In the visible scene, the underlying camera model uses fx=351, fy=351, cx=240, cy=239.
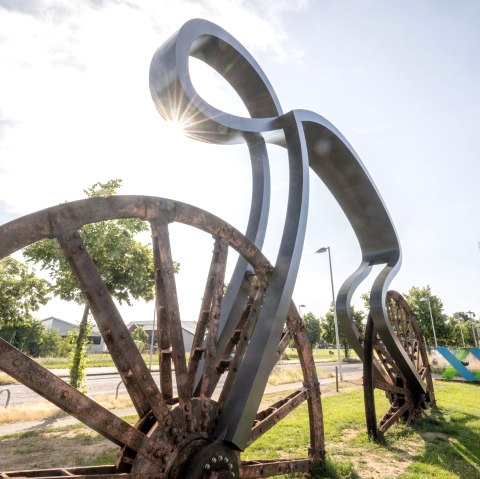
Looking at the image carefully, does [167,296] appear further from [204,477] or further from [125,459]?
[204,477]

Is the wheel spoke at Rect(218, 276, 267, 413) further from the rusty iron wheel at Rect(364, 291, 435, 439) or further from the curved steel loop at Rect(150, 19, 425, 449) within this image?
the rusty iron wheel at Rect(364, 291, 435, 439)

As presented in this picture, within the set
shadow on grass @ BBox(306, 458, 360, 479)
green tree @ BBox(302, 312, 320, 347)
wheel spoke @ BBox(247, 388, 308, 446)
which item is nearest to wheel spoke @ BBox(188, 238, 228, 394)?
wheel spoke @ BBox(247, 388, 308, 446)

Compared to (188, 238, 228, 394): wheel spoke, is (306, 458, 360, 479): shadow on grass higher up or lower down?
lower down

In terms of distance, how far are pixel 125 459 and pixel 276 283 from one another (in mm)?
2783

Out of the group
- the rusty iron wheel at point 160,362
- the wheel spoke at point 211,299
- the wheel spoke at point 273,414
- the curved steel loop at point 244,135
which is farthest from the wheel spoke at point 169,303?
the wheel spoke at point 273,414

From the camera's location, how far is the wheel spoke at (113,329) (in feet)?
10.3

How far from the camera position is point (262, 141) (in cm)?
690

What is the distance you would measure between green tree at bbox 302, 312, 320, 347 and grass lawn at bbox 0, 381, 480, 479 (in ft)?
198

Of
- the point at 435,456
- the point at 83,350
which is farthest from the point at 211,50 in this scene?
the point at 83,350

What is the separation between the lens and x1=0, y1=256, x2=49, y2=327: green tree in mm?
23359

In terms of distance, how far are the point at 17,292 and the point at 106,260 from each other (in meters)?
15.1

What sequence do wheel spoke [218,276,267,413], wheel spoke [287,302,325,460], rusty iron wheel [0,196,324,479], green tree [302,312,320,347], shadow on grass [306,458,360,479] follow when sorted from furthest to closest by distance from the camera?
1. green tree [302,312,320,347]
2. wheel spoke [287,302,325,460]
3. shadow on grass [306,458,360,479]
4. wheel spoke [218,276,267,413]
5. rusty iron wheel [0,196,324,479]

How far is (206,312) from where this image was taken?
448 centimetres

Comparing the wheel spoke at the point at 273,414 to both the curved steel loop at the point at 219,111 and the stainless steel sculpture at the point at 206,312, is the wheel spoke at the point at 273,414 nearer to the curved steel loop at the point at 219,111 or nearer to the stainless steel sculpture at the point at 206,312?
the stainless steel sculpture at the point at 206,312
